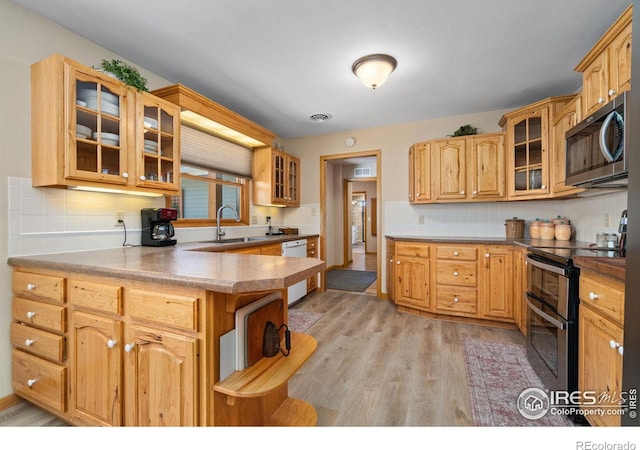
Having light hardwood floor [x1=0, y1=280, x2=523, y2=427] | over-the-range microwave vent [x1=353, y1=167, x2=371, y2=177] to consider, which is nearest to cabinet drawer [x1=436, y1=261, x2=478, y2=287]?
light hardwood floor [x1=0, y1=280, x2=523, y2=427]

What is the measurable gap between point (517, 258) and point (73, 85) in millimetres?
3818

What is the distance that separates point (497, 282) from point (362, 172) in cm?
420

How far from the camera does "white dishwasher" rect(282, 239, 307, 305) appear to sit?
3.59 meters

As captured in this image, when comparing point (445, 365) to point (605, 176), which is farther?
point (445, 365)

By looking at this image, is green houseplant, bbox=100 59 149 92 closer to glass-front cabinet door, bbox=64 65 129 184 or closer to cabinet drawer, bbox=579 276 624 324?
glass-front cabinet door, bbox=64 65 129 184

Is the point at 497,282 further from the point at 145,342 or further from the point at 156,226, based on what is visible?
the point at 156,226

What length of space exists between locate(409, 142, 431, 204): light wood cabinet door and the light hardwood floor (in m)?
1.48

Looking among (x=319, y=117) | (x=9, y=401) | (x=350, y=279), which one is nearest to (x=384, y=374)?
(x=9, y=401)

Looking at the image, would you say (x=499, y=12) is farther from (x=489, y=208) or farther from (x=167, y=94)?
(x=167, y=94)

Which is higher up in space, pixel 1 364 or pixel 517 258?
pixel 517 258

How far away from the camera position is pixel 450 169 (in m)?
3.41

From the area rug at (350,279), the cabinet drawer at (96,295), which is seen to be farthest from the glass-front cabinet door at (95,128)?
the area rug at (350,279)

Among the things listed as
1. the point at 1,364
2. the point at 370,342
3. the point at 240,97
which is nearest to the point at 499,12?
the point at 240,97

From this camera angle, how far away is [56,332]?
1568 millimetres
